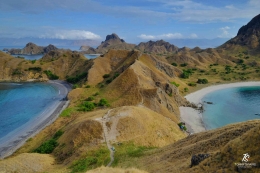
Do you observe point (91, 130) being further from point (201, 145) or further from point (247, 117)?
point (247, 117)

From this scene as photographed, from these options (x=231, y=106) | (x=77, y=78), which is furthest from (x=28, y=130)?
(x=231, y=106)

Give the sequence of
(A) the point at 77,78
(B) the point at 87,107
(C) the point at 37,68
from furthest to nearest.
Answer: (C) the point at 37,68 → (A) the point at 77,78 → (B) the point at 87,107

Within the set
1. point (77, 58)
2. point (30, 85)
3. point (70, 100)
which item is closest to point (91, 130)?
point (70, 100)

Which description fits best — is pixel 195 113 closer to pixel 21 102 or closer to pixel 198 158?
pixel 198 158

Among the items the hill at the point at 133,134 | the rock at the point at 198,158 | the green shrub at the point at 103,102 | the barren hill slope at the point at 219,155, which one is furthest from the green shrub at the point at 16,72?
the rock at the point at 198,158

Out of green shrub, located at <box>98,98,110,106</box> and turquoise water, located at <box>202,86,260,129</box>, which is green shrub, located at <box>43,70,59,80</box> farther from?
turquoise water, located at <box>202,86,260,129</box>

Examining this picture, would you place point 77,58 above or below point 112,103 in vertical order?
above
